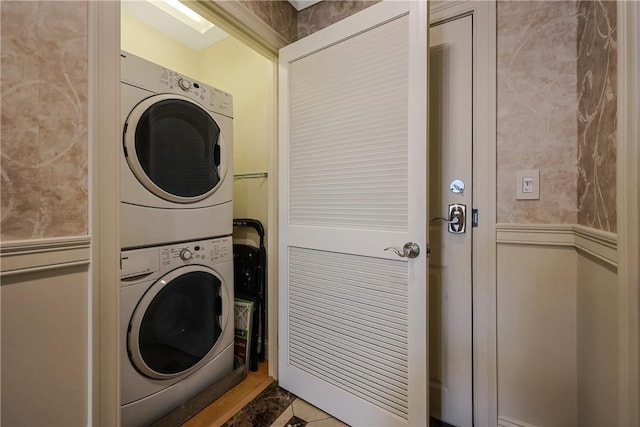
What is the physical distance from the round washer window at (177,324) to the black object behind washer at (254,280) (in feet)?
0.94

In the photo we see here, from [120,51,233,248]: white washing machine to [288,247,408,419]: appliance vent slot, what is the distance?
1.85ft

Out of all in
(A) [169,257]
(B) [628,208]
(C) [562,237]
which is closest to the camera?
(B) [628,208]

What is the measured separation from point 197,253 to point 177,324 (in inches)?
14.3

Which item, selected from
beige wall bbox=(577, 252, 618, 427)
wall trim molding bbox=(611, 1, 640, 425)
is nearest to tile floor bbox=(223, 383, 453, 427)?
beige wall bbox=(577, 252, 618, 427)

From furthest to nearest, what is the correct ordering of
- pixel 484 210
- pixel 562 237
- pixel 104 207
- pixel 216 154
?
pixel 216 154 < pixel 484 210 < pixel 562 237 < pixel 104 207

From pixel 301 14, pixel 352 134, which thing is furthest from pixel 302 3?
pixel 352 134

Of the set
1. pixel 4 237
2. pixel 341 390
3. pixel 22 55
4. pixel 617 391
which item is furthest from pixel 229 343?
pixel 617 391

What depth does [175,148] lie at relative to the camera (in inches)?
52.4

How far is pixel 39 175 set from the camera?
2.37 feet

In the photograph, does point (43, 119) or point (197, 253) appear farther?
point (197, 253)

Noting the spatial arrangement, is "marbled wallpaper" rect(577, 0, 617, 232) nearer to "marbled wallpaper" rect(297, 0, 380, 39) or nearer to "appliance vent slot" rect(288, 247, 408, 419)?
"appliance vent slot" rect(288, 247, 408, 419)

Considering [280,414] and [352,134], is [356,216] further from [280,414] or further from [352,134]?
[280,414]

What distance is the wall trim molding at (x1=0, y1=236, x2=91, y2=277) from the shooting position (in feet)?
2.20

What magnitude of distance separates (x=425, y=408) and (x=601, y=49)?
142 centimetres
